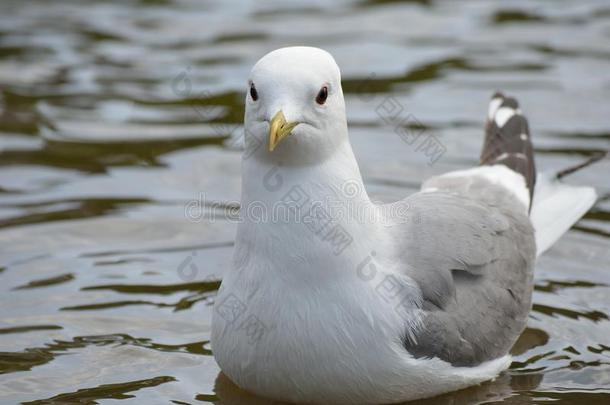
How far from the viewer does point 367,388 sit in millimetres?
4914

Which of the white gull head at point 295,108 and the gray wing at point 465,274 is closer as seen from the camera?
the white gull head at point 295,108

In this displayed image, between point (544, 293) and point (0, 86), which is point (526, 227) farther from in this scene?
point (0, 86)

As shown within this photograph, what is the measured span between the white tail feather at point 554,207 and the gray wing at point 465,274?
2.05 ft

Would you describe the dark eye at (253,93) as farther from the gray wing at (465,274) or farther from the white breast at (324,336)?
the gray wing at (465,274)

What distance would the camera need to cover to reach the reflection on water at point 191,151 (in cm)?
577

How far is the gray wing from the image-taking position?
5160 mm

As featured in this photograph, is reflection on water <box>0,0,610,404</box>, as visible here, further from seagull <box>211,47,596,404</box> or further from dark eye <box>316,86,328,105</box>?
dark eye <box>316,86,328,105</box>

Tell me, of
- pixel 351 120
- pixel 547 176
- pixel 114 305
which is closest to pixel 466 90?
pixel 351 120

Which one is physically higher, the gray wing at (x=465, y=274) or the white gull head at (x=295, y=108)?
the white gull head at (x=295, y=108)

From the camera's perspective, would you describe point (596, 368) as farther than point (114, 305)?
No

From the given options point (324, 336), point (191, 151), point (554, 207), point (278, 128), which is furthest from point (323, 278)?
point (191, 151)

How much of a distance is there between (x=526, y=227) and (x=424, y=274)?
127 centimetres

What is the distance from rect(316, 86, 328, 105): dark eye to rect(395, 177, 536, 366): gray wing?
816 mm

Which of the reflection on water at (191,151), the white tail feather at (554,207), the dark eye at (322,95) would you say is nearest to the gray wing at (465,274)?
the reflection on water at (191,151)
